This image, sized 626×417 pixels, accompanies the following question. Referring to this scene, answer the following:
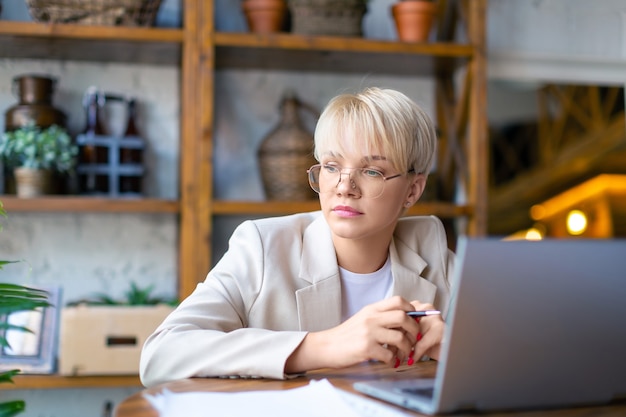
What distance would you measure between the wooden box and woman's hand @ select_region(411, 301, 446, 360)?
65.8 inches

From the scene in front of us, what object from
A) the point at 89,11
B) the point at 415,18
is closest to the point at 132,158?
the point at 89,11

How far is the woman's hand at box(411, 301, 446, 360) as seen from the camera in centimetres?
141

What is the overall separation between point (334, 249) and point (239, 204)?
1301mm

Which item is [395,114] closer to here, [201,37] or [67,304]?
[201,37]

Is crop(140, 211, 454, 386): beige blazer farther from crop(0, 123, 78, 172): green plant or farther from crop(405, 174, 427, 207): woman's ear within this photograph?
crop(0, 123, 78, 172): green plant

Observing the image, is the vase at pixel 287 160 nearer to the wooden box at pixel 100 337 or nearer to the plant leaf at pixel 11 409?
the wooden box at pixel 100 337

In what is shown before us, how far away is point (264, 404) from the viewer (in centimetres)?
108

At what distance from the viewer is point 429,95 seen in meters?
3.67

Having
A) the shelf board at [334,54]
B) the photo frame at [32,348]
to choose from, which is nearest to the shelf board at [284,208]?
the shelf board at [334,54]

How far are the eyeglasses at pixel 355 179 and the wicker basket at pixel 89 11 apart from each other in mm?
1578

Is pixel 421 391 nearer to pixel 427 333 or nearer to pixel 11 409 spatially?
pixel 427 333

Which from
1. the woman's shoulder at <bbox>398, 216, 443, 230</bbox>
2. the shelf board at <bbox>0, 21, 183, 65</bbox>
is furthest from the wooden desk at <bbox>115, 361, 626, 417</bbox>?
the shelf board at <bbox>0, 21, 183, 65</bbox>

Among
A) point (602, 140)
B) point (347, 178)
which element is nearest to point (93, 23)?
point (347, 178)

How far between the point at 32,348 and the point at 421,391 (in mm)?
2156
